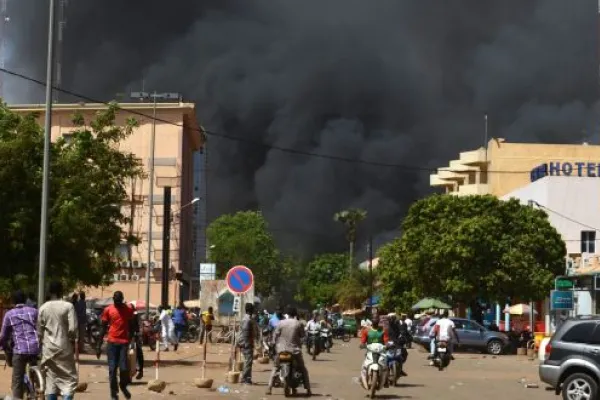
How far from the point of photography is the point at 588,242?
246 feet

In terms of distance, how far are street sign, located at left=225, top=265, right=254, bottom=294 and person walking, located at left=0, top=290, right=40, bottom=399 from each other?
8507 mm

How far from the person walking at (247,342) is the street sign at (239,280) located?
0.95 metres

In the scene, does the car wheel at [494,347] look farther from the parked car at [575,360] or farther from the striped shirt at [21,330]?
the striped shirt at [21,330]

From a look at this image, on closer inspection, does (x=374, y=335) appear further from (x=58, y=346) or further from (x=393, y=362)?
(x=58, y=346)

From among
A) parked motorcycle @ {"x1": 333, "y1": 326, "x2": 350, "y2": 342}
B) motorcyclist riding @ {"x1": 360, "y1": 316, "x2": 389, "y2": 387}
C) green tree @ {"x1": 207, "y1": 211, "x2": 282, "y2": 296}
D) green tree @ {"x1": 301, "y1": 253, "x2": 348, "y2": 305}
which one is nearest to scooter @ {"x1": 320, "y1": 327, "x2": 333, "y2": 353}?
parked motorcycle @ {"x1": 333, "y1": 326, "x2": 350, "y2": 342}

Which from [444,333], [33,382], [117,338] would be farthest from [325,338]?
[33,382]

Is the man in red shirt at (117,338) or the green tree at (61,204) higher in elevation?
the green tree at (61,204)

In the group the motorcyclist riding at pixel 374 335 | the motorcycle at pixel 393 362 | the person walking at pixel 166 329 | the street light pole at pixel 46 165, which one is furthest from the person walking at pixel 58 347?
the person walking at pixel 166 329

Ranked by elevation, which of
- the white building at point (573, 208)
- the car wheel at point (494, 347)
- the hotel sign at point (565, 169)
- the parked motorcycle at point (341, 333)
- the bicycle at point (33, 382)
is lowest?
the parked motorcycle at point (341, 333)

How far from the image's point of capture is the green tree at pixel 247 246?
115 metres

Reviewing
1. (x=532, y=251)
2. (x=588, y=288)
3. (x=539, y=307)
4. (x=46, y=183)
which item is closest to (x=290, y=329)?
(x=46, y=183)

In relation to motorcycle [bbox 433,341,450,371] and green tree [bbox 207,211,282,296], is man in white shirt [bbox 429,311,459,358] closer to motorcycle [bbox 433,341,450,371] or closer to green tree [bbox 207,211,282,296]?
motorcycle [bbox 433,341,450,371]

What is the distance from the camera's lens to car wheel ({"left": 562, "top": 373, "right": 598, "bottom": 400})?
62.5ft

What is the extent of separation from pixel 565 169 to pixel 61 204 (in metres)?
65.2
